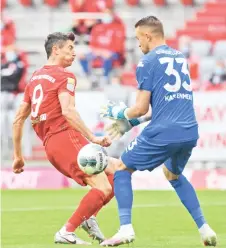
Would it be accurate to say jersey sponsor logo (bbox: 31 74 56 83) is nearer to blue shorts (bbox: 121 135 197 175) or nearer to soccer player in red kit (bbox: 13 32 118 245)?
soccer player in red kit (bbox: 13 32 118 245)

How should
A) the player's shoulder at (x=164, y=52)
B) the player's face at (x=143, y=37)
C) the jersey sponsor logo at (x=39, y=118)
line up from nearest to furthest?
the player's shoulder at (x=164, y=52), the player's face at (x=143, y=37), the jersey sponsor logo at (x=39, y=118)

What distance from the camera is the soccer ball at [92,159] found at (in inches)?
385

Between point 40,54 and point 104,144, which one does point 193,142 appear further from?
point 40,54

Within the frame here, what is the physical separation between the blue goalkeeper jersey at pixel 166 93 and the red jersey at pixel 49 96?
1.08m

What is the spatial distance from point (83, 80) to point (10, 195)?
23.3 feet

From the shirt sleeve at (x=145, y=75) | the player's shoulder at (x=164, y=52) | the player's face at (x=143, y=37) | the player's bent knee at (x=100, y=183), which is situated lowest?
the player's bent knee at (x=100, y=183)

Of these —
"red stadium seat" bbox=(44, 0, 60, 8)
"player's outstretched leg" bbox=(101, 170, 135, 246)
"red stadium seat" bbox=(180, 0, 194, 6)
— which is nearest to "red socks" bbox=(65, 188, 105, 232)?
"player's outstretched leg" bbox=(101, 170, 135, 246)

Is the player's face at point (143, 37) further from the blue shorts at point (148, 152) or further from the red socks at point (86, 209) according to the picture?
the red socks at point (86, 209)

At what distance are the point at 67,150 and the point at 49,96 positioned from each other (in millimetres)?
566

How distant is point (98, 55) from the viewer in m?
24.7

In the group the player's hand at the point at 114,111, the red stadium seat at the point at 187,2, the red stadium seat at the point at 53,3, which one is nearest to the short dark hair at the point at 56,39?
the player's hand at the point at 114,111

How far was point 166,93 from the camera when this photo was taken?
936 cm

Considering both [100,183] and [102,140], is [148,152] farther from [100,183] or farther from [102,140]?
[100,183]

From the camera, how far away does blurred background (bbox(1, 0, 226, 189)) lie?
19.6 m
